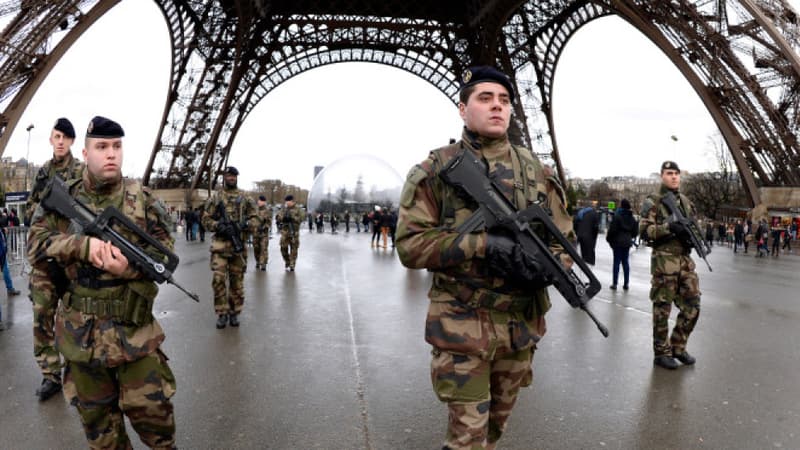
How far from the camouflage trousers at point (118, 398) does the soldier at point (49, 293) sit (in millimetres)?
1781

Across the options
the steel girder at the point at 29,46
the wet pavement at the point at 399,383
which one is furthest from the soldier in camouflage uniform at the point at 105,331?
the steel girder at the point at 29,46

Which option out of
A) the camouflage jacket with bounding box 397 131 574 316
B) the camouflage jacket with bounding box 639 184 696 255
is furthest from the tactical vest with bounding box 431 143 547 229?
the camouflage jacket with bounding box 639 184 696 255

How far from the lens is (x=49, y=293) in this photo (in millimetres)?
4152

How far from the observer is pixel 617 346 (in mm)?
5957

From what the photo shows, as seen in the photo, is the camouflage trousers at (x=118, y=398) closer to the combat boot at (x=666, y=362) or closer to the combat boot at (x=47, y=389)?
the combat boot at (x=47, y=389)

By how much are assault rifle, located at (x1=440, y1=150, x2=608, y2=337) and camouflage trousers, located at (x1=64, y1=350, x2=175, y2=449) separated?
1757 millimetres

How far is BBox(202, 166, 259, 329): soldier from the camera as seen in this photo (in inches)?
260

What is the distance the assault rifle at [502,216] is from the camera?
2395 millimetres

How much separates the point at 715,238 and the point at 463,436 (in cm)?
3496

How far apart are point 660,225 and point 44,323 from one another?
5636 mm

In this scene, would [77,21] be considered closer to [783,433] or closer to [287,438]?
[287,438]

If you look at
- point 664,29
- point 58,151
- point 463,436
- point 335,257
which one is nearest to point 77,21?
point 335,257

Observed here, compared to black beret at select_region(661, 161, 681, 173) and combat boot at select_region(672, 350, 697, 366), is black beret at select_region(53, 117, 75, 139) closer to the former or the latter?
black beret at select_region(661, 161, 681, 173)

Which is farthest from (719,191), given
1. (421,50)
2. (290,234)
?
(290,234)
